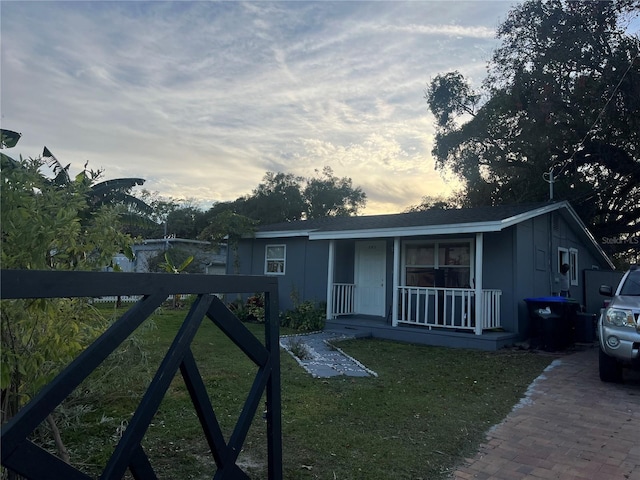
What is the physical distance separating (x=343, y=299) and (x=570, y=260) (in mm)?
6820

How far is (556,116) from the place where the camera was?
16.7m

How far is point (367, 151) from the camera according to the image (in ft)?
42.5

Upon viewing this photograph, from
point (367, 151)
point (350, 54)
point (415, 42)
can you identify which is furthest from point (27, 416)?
point (367, 151)

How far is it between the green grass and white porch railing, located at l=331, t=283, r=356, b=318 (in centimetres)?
448

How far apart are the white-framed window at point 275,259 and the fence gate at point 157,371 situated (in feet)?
37.2

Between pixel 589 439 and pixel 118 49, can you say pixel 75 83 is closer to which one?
pixel 118 49

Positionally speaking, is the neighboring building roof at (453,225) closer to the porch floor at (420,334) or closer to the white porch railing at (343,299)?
the white porch railing at (343,299)

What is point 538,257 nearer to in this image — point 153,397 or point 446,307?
point 446,307


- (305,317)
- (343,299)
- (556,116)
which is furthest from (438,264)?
(556,116)

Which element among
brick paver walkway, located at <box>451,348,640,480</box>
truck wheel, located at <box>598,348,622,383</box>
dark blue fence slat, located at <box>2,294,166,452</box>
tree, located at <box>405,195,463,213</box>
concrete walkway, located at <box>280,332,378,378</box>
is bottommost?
brick paver walkway, located at <box>451,348,640,480</box>

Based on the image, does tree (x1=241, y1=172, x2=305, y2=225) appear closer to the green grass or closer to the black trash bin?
the black trash bin

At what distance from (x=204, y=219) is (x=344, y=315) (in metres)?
24.1

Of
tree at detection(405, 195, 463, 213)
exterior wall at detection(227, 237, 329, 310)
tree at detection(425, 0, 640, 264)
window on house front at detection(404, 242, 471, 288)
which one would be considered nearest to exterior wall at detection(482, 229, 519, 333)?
window on house front at detection(404, 242, 471, 288)

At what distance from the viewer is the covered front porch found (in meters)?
9.64
